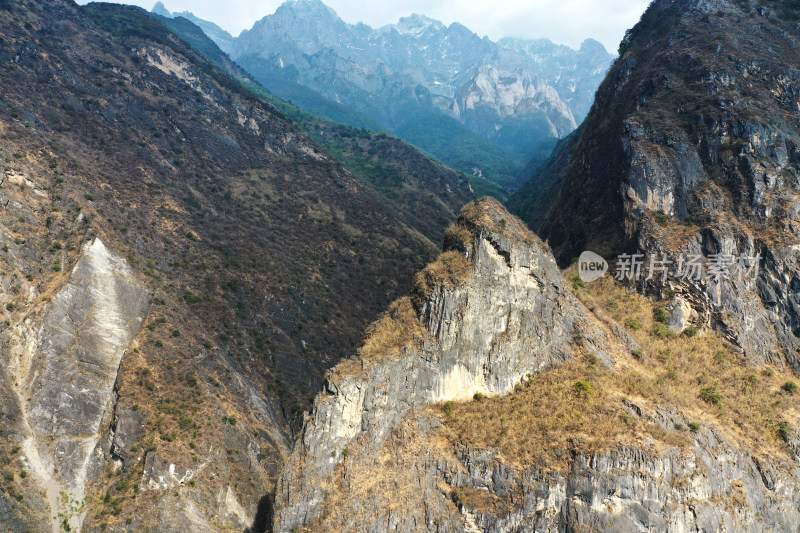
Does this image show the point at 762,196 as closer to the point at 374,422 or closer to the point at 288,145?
the point at 374,422

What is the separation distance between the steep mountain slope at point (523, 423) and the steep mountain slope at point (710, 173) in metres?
6.77

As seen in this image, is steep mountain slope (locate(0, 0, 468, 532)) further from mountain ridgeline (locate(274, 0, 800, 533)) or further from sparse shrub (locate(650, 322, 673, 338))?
sparse shrub (locate(650, 322, 673, 338))

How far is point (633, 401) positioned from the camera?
35.6 m

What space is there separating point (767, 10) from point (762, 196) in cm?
3787

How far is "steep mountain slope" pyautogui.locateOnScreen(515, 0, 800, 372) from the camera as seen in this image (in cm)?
4728

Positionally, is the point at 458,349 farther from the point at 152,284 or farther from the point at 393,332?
the point at 152,284

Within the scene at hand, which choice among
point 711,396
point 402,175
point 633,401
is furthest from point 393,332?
point 402,175

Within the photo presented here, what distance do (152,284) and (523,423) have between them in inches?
1687

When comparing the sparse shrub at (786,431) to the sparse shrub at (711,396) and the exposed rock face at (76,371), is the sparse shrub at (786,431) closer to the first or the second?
the sparse shrub at (711,396)

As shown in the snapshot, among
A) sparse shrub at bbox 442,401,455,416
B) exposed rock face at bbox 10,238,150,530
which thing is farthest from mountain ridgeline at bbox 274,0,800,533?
exposed rock face at bbox 10,238,150,530

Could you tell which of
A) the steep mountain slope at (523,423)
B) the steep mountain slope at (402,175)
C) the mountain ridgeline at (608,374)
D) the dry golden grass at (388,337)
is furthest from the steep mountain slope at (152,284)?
the mountain ridgeline at (608,374)

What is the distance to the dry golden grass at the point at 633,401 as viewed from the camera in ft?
110
